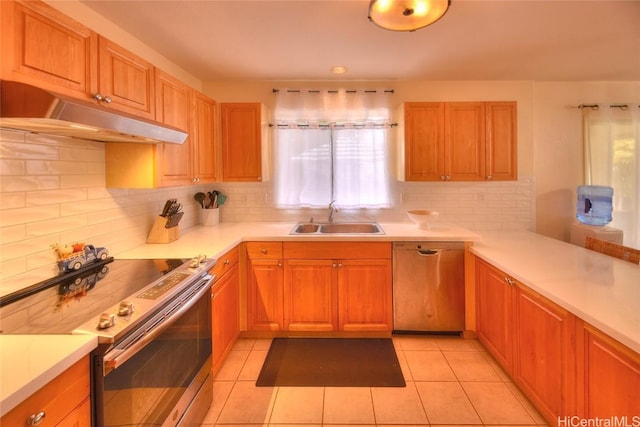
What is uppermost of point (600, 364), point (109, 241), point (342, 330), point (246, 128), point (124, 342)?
point (246, 128)

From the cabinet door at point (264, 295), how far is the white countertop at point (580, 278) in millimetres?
1600

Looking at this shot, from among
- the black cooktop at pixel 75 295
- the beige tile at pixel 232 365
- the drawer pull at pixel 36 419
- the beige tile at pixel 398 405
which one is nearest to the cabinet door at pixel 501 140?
the beige tile at pixel 398 405

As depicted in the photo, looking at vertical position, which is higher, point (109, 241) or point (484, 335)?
point (109, 241)

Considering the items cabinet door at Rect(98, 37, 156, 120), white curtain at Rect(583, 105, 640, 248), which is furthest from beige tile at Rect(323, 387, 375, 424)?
white curtain at Rect(583, 105, 640, 248)

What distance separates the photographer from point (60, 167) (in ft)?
5.33

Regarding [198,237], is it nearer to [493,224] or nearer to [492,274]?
[492,274]

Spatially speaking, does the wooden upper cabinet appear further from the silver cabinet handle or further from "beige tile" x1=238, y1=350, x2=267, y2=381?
"beige tile" x1=238, y1=350, x2=267, y2=381

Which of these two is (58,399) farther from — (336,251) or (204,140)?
(204,140)

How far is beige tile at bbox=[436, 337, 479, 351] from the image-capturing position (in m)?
2.48

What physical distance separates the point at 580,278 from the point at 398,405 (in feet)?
4.07

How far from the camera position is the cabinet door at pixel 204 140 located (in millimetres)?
2512

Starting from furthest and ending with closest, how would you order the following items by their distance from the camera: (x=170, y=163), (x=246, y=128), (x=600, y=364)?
1. (x=246, y=128)
2. (x=170, y=163)
3. (x=600, y=364)

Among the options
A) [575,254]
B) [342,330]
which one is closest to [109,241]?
[342,330]

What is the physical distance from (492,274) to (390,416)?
3.82ft
